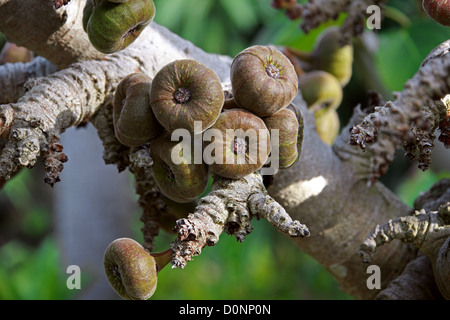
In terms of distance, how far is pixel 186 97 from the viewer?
2.31 ft

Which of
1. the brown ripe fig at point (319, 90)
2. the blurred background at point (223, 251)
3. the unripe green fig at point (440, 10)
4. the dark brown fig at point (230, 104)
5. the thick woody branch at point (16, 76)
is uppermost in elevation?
Answer: the unripe green fig at point (440, 10)

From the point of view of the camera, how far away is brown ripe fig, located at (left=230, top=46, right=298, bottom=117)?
0.71 m

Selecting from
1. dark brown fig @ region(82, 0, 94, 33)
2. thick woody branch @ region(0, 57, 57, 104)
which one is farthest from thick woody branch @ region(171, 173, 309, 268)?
thick woody branch @ region(0, 57, 57, 104)

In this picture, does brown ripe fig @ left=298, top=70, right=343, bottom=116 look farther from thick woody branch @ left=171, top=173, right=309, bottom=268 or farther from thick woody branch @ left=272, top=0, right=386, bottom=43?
thick woody branch @ left=171, top=173, right=309, bottom=268

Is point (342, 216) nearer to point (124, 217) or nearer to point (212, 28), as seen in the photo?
point (124, 217)

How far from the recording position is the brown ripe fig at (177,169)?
72 centimetres

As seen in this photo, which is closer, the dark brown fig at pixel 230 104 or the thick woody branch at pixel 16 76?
the dark brown fig at pixel 230 104

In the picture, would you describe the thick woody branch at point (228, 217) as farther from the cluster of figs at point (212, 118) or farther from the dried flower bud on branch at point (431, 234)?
the dried flower bud on branch at point (431, 234)

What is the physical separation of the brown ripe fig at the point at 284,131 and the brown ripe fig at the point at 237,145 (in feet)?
0.08

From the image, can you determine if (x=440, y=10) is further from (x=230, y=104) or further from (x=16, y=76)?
(x=16, y=76)

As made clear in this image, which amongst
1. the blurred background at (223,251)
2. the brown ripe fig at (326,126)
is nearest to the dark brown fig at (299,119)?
the brown ripe fig at (326,126)

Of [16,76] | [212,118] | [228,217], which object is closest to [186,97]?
[212,118]

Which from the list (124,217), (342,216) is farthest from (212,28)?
(342,216)

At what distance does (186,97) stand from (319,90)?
0.53 m
